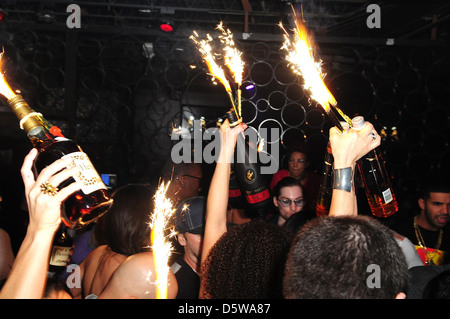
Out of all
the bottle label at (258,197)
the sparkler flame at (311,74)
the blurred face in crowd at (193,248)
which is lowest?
the blurred face in crowd at (193,248)

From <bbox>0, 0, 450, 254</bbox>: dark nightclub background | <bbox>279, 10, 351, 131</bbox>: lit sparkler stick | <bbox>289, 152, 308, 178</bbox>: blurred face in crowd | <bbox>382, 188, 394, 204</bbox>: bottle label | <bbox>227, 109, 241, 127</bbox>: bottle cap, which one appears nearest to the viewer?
<bbox>279, 10, 351, 131</bbox>: lit sparkler stick

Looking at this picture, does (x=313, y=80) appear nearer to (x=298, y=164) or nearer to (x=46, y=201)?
(x=46, y=201)

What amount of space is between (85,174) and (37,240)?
27cm

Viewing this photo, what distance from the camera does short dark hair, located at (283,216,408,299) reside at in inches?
34.5

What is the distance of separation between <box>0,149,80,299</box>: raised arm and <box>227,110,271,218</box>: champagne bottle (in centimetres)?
143

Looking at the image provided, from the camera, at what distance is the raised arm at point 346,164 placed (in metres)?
1.35

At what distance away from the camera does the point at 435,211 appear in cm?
321

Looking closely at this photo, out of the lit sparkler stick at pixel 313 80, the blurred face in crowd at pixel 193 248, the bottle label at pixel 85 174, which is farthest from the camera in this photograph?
the blurred face in crowd at pixel 193 248

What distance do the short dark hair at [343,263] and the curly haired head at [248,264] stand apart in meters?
0.31

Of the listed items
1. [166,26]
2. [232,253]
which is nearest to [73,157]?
[232,253]

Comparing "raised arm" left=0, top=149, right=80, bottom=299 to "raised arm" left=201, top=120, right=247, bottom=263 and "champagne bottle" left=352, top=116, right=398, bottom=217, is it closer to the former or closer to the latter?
Result: "raised arm" left=201, top=120, right=247, bottom=263

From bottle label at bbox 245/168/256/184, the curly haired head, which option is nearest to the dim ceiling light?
bottle label at bbox 245/168/256/184

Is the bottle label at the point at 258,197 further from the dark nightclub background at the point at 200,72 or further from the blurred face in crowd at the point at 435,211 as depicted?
the dark nightclub background at the point at 200,72

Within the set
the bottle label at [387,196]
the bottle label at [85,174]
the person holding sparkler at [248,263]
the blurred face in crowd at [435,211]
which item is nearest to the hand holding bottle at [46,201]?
the bottle label at [85,174]
